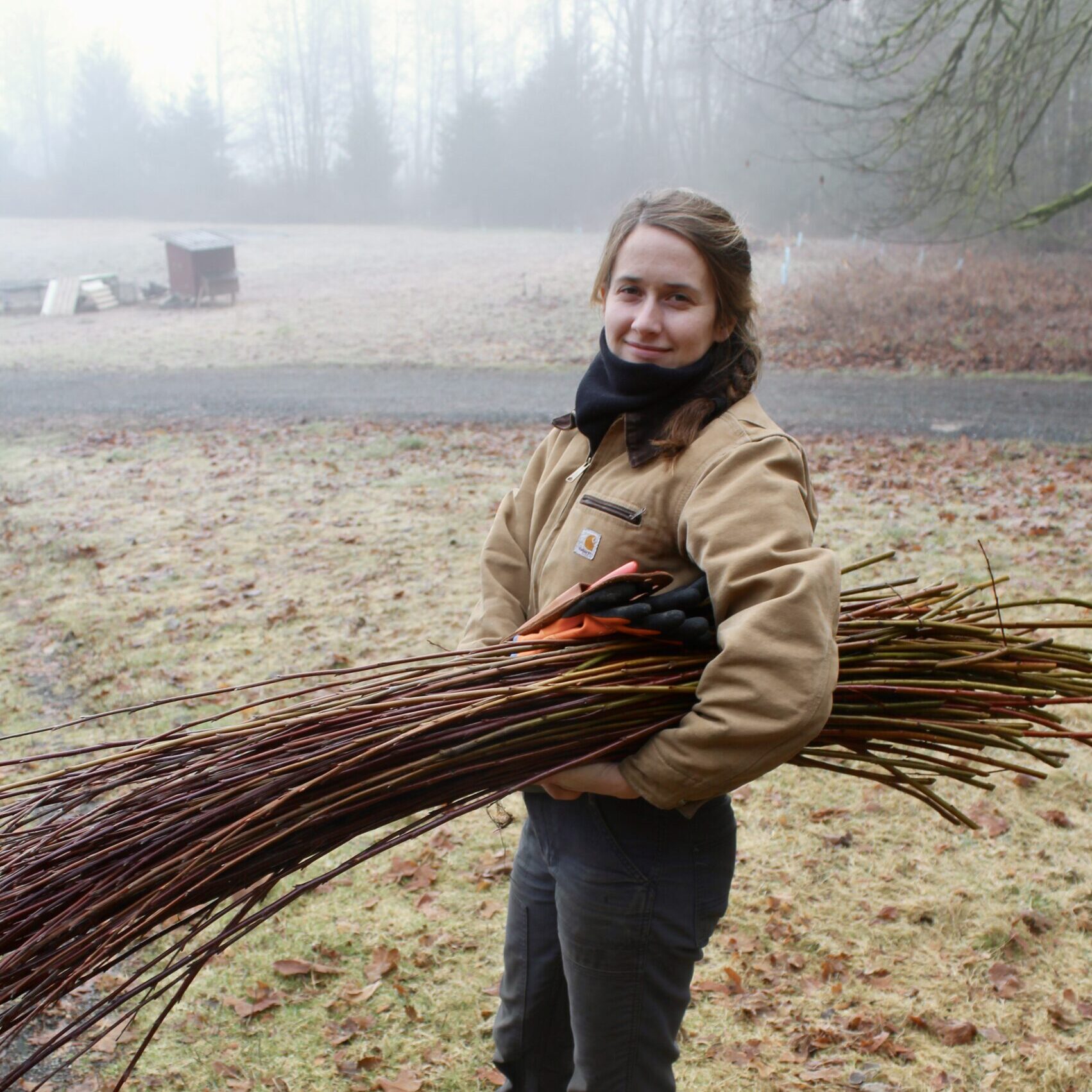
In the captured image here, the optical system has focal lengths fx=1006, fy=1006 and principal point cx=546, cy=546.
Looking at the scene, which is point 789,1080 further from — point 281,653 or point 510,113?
point 510,113

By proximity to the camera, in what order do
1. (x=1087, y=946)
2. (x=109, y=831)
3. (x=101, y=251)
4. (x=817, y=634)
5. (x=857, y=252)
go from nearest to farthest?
1. (x=817, y=634)
2. (x=109, y=831)
3. (x=1087, y=946)
4. (x=857, y=252)
5. (x=101, y=251)

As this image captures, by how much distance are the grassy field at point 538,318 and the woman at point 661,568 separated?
10.6 meters

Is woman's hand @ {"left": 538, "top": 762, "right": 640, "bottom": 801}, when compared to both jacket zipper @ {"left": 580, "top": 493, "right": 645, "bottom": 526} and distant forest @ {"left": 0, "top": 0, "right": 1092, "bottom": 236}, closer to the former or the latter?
jacket zipper @ {"left": 580, "top": 493, "right": 645, "bottom": 526}

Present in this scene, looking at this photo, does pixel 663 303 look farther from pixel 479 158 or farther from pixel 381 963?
pixel 479 158

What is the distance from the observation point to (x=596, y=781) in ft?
5.52

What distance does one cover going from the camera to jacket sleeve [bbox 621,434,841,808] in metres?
1.44

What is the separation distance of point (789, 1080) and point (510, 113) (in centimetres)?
4708

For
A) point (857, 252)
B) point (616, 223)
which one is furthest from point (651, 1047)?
point (857, 252)

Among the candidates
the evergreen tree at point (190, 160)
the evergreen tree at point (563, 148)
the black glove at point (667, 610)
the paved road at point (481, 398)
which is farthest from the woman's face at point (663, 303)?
the evergreen tree at point (190, 160)

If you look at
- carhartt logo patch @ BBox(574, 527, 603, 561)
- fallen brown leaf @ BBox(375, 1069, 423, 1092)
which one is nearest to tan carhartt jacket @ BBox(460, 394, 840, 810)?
carhartt logo patch @ BBox(574, 527, 603, 561)

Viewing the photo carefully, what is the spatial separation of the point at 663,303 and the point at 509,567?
0.61m

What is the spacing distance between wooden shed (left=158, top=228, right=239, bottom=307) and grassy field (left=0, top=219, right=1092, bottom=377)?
0.67m

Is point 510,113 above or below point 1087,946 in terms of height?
above

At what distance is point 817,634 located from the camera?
1.45m
